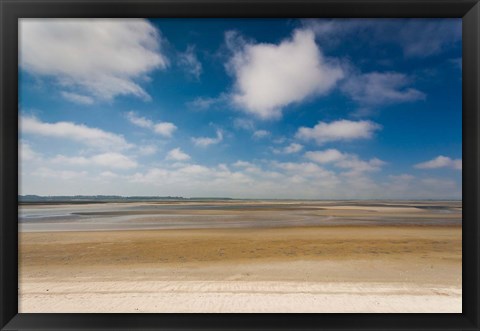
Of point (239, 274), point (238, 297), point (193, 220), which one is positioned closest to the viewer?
point (238, 297)

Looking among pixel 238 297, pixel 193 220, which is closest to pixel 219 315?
pixel 238 297

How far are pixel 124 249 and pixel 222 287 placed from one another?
393 cm

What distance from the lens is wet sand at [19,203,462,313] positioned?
3211 millimetres

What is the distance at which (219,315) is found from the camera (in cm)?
167

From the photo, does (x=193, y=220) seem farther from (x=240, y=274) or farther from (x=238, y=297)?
(x=238, y=297)

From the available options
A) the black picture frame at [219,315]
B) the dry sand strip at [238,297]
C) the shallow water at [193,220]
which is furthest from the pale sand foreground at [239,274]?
the shallow water at [193,220]

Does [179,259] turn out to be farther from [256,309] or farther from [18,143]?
[18,143]

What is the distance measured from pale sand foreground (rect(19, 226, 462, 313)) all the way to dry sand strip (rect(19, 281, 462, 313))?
1 centimetres

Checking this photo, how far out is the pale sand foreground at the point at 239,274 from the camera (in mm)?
3215

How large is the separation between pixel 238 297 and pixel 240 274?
1344 millimetres

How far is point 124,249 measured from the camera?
670 centimetres

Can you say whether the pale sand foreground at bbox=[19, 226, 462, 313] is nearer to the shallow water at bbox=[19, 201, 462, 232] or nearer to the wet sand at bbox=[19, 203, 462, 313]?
the wet sand at bbox=[19, 203, 462, 313]

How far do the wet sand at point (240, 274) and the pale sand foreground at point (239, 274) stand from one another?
15mm

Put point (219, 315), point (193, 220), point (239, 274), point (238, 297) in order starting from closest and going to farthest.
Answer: point (219, 315) < point (238, 297) < point (239, 274) < point (193, 220)
